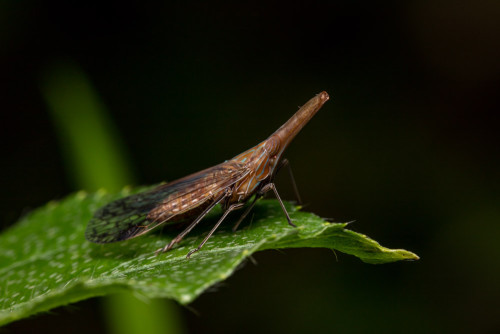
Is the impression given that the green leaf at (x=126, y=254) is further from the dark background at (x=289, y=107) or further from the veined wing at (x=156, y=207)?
the dark background at (x=289, y=107)

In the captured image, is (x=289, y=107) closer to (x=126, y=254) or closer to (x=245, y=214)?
(x=245, y=214)

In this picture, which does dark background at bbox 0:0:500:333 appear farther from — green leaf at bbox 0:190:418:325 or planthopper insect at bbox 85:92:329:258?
planthopper insect at bbox 85:92:329:258

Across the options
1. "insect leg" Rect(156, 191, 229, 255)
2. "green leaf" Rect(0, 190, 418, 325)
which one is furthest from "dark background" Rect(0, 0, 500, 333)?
"insect leg" Rect(156, 191, 229, 255)

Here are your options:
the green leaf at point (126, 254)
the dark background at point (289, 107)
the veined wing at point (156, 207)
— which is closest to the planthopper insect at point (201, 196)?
the veined wing at point (156, 207)

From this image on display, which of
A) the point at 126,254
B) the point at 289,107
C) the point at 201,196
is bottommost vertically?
the point at 126,254

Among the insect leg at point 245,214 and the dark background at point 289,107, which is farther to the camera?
the dark background at point 289,107

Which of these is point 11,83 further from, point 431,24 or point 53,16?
point 431,24

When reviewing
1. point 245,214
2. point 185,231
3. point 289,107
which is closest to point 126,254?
point 185,231
